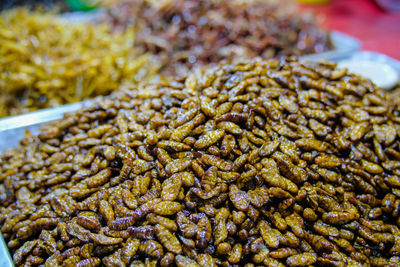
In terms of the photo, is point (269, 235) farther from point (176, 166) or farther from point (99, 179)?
point (99, 179)

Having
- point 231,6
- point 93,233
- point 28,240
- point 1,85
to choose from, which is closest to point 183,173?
point 93,233

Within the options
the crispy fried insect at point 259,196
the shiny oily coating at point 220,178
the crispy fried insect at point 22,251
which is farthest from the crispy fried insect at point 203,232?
the crispy fried insect at point 22,251

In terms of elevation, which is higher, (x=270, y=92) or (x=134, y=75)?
(x=270, y=92)

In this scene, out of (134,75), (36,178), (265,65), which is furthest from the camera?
(134,75)

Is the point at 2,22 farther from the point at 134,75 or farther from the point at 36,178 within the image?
the point at 36,178

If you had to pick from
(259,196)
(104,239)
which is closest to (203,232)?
(259,196)

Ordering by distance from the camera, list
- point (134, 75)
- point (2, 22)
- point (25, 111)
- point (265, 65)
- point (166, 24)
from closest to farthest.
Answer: point (265, 65)
point (25, 111)
point (134, 75)
point (2, 22)
point (166, 24)

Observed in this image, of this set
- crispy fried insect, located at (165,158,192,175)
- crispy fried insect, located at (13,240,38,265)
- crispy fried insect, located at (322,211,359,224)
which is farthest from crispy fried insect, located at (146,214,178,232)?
crispy fried insect, located at (322,211,359,224)

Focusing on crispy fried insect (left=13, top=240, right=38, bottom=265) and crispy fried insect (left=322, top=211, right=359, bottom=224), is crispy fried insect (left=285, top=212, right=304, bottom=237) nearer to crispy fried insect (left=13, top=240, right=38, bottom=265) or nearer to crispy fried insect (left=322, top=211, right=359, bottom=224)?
crispy fried insect (left=322, top=211, right=359, bottom=224)
